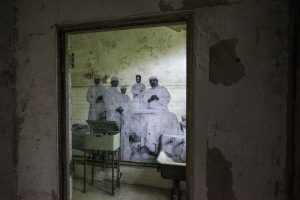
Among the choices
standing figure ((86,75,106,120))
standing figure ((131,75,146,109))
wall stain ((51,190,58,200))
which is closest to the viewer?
wall stain ((51,190,58,200))

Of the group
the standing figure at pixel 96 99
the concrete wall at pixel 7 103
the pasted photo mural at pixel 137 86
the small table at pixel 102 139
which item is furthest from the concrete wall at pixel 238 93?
the standing figure at pixel 96 99

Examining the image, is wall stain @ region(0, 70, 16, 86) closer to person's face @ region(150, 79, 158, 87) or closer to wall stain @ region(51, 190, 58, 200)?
wall stain @ region(51, 190, 58, 200)

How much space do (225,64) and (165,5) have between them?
522 millimetres

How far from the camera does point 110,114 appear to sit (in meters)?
4.47

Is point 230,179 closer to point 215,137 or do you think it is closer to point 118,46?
point 215,137

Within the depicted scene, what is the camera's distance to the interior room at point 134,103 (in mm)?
4035

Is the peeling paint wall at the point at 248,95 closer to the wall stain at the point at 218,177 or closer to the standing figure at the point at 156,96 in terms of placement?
the wall stain at the point at 218,177

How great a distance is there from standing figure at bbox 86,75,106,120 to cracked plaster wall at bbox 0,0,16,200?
271 centimetres

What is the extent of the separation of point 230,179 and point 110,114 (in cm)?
339

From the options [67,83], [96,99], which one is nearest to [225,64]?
[67,83]

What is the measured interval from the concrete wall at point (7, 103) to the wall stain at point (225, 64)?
5.08 ft

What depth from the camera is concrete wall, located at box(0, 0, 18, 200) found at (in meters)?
1.76

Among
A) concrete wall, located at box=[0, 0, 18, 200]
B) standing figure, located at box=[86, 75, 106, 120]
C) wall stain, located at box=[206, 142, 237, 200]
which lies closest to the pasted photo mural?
standing figure, located at box=[86, 75, 106, 120]

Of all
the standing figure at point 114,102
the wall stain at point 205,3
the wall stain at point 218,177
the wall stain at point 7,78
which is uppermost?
the wall stain at point 205,3
